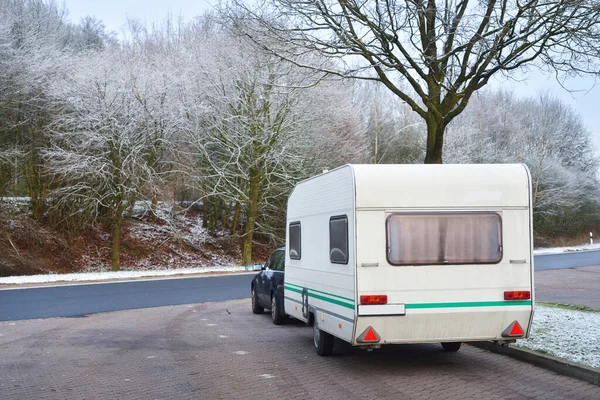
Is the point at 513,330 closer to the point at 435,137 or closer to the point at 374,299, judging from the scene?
the point at 374,299

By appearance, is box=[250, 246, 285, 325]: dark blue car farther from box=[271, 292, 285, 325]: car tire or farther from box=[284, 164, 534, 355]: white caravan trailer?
box=[284, 164, 534, 355]: white caravan trailer

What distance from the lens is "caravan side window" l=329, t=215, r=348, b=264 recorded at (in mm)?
9379

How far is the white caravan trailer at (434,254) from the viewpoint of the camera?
29.6 feet

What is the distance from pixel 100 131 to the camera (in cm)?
3288

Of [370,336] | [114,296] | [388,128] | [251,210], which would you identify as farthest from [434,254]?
[388,128]

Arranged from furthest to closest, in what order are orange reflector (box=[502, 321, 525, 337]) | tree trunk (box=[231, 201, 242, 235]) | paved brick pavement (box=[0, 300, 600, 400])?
1. tree trunk (box=[231, 201, 242, 235])
2. orange reflector (box=[502, 321, 525, 337])
3. paved brick pavement (box=[0, 300, 600, 400])

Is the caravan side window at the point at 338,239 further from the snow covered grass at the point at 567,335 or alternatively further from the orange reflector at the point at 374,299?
the snow covered grass at the point at 567,335

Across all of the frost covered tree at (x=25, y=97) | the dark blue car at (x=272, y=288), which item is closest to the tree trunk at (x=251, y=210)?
the frost covered tree at (x=25, y=97)

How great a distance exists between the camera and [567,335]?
37.1 feet

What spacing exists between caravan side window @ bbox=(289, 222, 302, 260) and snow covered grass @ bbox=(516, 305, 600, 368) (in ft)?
12.4

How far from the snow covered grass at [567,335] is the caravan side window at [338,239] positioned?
10.2 feet

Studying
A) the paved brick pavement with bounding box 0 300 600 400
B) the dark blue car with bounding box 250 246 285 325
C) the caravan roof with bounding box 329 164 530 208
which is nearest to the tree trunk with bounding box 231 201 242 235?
the dark blue car with bounding box 250 246 285 325

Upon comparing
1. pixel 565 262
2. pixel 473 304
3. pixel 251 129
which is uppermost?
pixel 251 129

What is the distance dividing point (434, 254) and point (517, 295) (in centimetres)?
120
